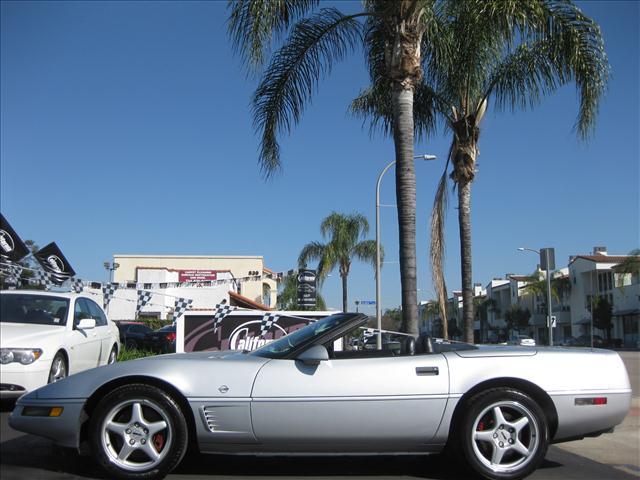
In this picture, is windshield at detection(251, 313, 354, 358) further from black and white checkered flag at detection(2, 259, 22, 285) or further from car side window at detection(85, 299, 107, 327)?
black and white checkered flag at detection(2, 259, 22, 285)

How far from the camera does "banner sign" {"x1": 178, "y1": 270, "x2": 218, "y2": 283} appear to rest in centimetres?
4672

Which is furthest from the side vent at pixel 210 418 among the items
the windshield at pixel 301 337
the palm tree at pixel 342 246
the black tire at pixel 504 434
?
the palm tree at pixel 342 246

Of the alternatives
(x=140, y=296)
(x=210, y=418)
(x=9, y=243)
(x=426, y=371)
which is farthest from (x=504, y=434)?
(x=9, y=243)

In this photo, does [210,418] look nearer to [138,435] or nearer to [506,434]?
[138,435]

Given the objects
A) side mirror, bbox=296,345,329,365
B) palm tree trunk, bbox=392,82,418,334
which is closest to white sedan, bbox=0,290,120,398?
side mirror, bbox=296,345,329,365

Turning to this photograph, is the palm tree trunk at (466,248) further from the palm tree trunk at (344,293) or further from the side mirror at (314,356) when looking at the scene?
the palm tree trunk at (344,293)

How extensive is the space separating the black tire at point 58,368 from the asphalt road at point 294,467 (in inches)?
53.2

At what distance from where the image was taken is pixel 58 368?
7355mm

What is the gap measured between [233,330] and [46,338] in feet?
18.2

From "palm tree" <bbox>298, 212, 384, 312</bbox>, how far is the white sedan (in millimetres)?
28214

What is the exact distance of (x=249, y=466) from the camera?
4.91m

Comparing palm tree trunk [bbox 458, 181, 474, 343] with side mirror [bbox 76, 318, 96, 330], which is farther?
palm tree trunk [bbox 458, 181, 474, 343]

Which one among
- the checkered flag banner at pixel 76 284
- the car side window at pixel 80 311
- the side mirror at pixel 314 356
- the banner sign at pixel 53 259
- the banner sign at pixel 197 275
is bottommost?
the side mirror at pixel 314 356

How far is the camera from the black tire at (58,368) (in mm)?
7129
